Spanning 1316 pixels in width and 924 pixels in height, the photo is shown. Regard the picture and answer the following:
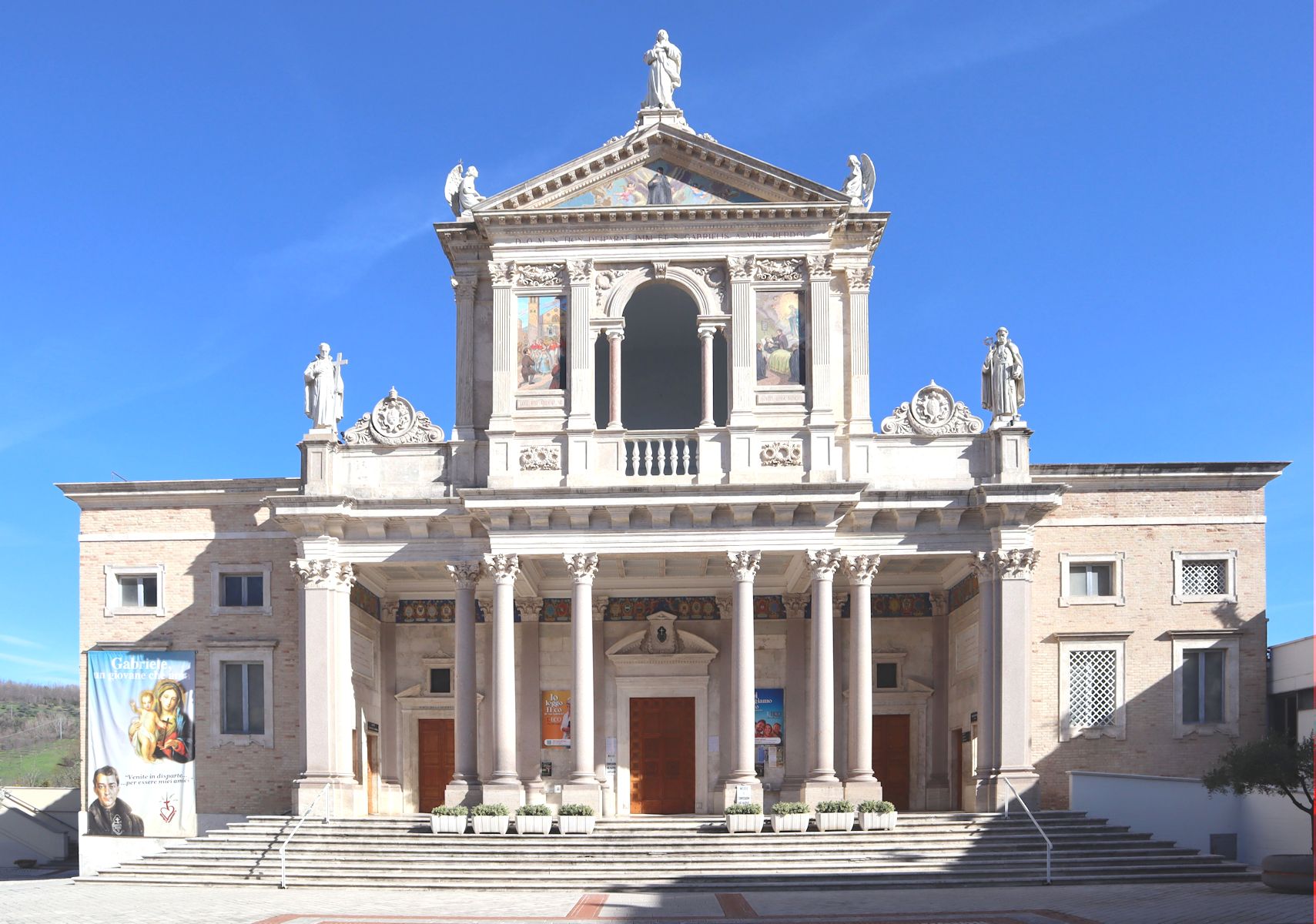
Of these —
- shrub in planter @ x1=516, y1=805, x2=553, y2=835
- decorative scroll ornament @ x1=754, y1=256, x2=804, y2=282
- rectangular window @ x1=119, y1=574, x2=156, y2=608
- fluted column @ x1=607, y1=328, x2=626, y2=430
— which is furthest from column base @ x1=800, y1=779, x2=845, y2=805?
rectangular window @ x1=119, y1=574, x2=156, y2=608

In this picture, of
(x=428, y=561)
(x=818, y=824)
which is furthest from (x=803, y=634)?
(x=428, y=561)

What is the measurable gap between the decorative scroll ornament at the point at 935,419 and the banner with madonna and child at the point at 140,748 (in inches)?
693

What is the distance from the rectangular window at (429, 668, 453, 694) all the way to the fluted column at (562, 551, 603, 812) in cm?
645

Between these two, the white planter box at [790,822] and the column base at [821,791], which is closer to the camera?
the white planter box at [790,822]

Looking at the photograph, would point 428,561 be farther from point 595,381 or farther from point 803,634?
point 803,634

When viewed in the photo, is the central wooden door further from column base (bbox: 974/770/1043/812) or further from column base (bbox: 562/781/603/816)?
column base (bbox: 974/770/1043/812)

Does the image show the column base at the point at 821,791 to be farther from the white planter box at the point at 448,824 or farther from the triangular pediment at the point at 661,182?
the triangular pediment at the point at 661,182

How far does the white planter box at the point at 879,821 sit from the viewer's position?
2930 centimetres

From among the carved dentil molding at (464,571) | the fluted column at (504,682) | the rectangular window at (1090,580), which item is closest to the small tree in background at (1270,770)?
the rectangular window at (1090,580)

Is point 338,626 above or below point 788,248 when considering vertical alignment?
below

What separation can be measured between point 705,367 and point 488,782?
1025cm

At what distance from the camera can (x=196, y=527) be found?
3516 cm

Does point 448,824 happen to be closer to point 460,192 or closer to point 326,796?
point 326,796

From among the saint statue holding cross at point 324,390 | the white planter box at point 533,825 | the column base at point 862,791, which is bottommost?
the white planter box at point 533,825
